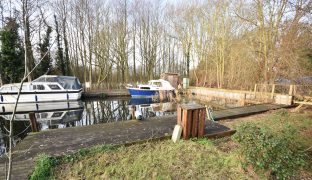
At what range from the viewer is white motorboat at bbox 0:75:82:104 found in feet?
38.7

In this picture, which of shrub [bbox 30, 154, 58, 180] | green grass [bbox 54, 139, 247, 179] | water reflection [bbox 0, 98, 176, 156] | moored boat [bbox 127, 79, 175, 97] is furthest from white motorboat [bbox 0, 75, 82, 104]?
green grass [bbox 54, 139, 247, 179]

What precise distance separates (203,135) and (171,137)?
2.82ft

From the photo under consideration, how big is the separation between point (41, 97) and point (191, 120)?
40.6 feet

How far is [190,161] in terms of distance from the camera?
330 centimetres

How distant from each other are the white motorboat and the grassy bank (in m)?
10.9

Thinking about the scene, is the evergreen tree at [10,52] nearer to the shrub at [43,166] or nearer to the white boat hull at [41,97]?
the white boat hull at [41,97]

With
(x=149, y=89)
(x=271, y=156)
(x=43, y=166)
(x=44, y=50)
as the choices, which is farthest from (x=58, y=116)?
(x=271, y=156)

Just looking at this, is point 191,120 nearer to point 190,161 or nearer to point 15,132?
point 190,161

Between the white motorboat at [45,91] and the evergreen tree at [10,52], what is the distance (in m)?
2.13

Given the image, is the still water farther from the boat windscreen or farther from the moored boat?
the moored boat

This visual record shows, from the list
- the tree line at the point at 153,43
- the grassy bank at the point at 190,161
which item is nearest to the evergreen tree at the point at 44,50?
the tree line at the point at 153,43

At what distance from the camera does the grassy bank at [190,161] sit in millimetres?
2770

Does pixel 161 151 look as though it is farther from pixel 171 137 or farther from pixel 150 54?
pixel 150 54

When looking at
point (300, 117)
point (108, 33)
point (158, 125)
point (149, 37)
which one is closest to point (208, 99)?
point (300, 117)
